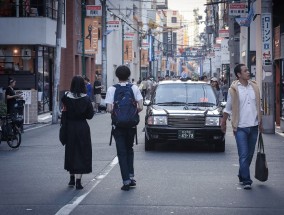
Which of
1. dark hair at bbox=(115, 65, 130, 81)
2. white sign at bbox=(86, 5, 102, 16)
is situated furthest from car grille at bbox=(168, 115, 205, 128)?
white sign at bbox=(86, 5, 102, 16)

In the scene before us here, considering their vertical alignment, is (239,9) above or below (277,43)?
above

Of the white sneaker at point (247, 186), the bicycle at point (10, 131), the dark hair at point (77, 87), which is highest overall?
the dark hair at point (77, 87)

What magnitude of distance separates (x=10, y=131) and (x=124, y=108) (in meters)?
7.59

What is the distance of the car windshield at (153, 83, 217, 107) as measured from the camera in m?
16.8

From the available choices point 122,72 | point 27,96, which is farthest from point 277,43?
point 122,72

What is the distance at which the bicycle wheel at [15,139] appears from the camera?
17406 millimetres

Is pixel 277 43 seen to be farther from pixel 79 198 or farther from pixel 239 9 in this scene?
pixel 79 198

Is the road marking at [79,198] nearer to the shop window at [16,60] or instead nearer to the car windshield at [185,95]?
the car windshield at [185,95]

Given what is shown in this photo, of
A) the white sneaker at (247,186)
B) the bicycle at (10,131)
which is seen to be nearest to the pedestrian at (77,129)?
the white sneaker at (247,186)

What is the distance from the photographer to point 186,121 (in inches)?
621

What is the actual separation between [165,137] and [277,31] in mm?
10227

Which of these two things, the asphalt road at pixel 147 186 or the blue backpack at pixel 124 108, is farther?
the blue backpack at pixel 124 108

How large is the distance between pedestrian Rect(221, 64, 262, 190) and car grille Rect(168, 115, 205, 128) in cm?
507

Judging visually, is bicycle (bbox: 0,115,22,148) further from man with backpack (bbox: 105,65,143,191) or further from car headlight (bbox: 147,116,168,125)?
man with backpack (bbox: 105,65,143,191)
